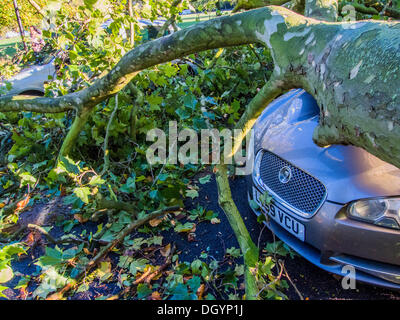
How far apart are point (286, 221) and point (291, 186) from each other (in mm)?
280

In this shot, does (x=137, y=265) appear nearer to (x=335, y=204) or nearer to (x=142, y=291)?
(x=142, y=291)

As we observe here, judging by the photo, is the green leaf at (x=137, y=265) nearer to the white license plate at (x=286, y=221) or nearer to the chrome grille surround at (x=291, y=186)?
the white license plate at (x=286, y=221)

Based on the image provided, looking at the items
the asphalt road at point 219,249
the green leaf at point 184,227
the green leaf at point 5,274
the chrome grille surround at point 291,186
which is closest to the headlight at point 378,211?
the chrome grille surround at point 291,186

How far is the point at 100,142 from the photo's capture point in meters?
3.72

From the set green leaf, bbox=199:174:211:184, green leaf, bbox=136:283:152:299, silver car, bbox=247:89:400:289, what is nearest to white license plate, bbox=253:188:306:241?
silver car, bbox=247:89:400:289

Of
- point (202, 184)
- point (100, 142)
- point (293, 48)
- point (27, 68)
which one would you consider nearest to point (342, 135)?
point (293, 48)

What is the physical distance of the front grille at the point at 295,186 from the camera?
2.06m

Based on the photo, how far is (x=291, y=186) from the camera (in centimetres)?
223

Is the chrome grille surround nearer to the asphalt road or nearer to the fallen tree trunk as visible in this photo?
the asphalt road

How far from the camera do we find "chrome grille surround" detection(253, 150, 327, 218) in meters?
2.06

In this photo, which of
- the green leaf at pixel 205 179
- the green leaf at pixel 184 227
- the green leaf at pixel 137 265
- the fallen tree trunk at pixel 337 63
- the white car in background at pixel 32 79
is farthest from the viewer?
the white car in background at pixel 32 79

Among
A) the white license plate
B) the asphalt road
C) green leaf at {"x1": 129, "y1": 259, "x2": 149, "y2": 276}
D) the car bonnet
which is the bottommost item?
the asphalt road

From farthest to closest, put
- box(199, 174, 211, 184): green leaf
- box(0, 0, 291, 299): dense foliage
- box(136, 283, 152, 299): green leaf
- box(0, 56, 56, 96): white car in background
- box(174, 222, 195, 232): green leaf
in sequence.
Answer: box(0, 56, 56, 96): white car in background < box(199, 174, 211, 184): green leaf < box(174, 222, 195, 232): green leaf < box(0, 0, 291, 299): dense foliage < box(136, 283, 152, 299): green leaf

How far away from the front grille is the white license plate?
0.09 metres
